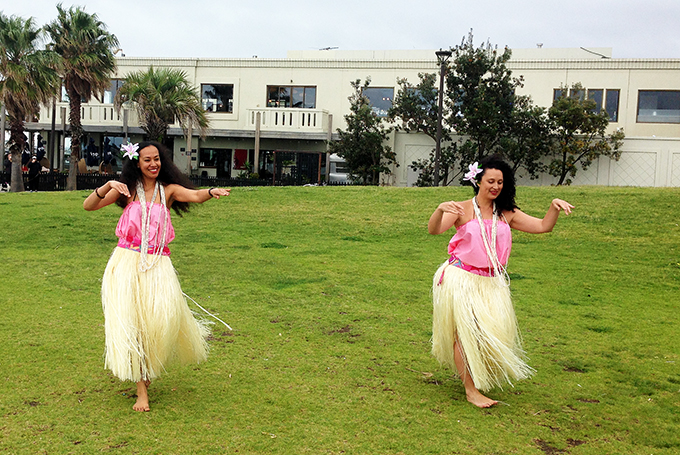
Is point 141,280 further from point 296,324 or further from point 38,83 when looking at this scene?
point 38,83

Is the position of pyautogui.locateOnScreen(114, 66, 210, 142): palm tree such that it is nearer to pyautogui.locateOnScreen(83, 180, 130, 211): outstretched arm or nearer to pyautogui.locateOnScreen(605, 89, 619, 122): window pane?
pyautogui.locateOnScreen(605, 89, 619, 122): window pane

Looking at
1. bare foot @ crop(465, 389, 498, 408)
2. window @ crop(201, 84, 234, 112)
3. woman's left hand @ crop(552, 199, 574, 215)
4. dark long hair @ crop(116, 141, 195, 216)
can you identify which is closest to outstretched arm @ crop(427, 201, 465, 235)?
woman's left hand @ crop(552, 199, 574, 215)

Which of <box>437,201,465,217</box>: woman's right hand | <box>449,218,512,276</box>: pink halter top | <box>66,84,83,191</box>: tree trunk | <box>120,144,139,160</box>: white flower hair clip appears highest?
<box>66,84,83,191</box>: tree trunk

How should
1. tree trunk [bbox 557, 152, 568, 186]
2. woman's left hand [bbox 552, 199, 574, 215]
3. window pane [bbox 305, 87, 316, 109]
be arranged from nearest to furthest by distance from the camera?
woman's left hand [bbox 552, 199, 574, 215] < tree trunk [bbox 557, 152, 568, 186] < window pane [bbox 305, 87, 316, 109]

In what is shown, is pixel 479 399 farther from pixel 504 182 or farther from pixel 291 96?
pixel 291 96

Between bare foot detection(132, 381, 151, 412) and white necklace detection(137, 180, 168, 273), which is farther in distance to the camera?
white necklace detection(137, 180, 168, 273)

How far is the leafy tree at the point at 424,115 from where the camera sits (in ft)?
76.8

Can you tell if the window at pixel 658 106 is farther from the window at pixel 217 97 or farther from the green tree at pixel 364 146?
the window at pixel 217 97

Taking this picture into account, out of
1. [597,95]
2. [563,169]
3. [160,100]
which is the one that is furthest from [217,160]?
[597,95]

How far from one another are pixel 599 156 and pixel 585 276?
49.0 feet

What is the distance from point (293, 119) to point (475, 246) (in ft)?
73.5

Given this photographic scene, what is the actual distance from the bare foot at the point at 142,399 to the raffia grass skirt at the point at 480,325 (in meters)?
2.14

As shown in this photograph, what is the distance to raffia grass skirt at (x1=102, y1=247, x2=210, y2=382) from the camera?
169 inches

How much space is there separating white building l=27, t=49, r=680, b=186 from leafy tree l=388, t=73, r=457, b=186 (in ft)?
3.02
